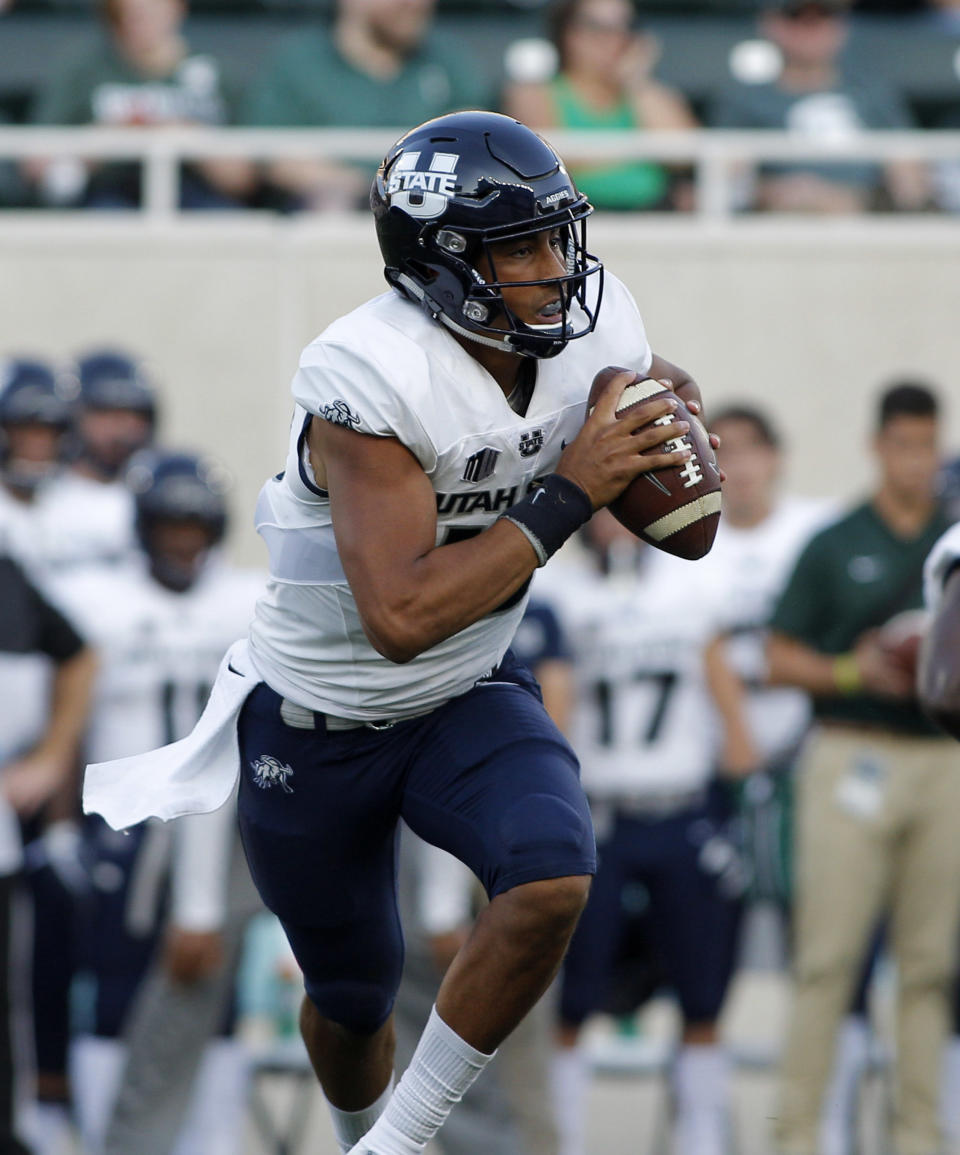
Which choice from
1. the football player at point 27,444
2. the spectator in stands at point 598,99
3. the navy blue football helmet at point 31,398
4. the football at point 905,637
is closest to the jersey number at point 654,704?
the football at point 905,637

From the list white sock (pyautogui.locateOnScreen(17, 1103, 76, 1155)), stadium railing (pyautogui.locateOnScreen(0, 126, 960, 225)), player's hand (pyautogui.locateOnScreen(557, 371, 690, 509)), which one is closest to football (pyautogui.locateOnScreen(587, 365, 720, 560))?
player's hand (pyautogui.locateOnScreen(557, 371, 690, 509))

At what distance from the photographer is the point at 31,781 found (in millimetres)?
5695

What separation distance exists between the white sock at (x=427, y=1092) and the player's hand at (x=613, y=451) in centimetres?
89

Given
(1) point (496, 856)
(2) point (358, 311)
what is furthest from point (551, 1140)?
(2) point (358, 311)

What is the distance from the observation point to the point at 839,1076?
239 inches

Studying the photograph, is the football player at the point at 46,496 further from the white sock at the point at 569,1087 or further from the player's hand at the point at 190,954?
the white sock at the point at 569,1087

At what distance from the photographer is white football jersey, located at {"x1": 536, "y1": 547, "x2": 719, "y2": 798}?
235 inches

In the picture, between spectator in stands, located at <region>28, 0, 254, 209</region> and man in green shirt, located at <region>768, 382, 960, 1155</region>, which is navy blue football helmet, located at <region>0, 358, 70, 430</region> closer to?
spectator in stands, located at <region>28, 0, 254, 209</region>

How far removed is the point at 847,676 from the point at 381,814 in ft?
8.51

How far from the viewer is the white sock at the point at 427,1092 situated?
3.12 metres

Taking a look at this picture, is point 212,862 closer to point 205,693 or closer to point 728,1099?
point 205,693

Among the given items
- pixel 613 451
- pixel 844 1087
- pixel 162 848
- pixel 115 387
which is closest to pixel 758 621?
pixel 844 1087

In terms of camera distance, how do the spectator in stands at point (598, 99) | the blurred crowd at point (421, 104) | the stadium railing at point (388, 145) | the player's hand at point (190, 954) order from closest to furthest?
the player's hand at point (190, 954) → the stadium railing at point (388, 145) → the spectator in stands at point (598, 99) → the blurred crowd at point (421, 104)

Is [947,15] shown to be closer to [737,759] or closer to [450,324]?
[737,759]
